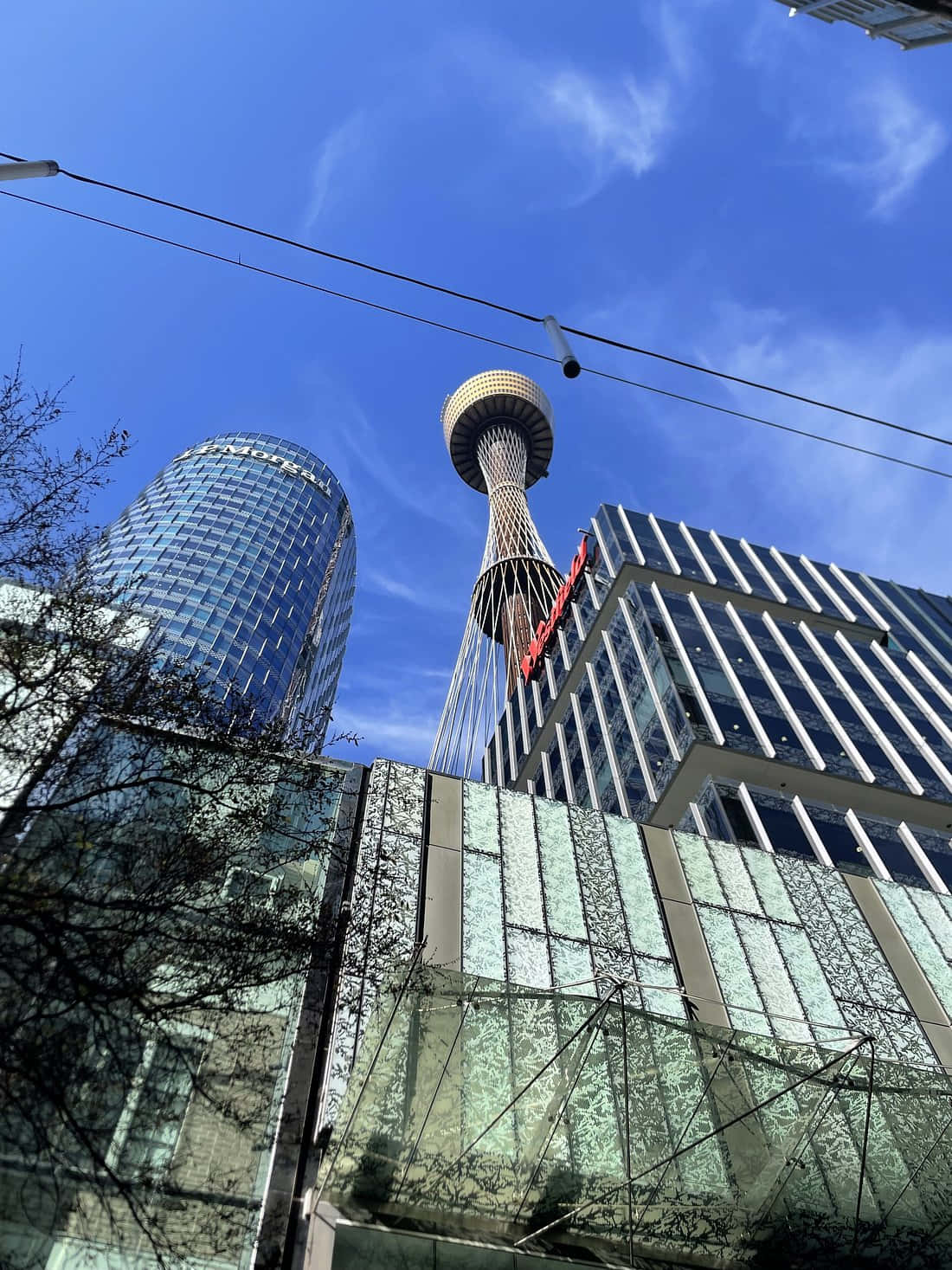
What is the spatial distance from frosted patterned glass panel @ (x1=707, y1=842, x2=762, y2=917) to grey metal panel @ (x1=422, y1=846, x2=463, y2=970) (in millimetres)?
5525

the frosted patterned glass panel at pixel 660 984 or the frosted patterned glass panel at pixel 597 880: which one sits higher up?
the frosted patterned glass panel at pixel 597 880

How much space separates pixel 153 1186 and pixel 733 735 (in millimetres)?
26266

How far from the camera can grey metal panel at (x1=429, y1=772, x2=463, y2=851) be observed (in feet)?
54.7

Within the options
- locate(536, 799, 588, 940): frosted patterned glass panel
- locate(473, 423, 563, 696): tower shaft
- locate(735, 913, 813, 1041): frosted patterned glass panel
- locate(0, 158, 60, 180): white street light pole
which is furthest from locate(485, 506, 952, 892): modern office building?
locate(0, 158, 60, 180): white street light pole

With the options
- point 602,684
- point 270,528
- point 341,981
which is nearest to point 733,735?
point 602,684

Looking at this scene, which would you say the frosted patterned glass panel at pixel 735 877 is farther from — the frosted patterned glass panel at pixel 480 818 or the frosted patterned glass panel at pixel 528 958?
the frosted patterned glass panel at pixel 480 818

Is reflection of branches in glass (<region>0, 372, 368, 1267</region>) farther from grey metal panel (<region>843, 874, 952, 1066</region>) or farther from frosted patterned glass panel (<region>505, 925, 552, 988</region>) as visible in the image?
grey metal panel (<region>843, 874, 952, 1066</region>)

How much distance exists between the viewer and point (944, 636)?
1953 inches

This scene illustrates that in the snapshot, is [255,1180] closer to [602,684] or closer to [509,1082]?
[509,1082]

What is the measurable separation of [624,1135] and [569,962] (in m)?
4.54

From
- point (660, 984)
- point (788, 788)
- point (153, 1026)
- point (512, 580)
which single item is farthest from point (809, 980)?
point (512, 580)

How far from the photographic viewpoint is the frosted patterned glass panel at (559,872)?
15.6 meters

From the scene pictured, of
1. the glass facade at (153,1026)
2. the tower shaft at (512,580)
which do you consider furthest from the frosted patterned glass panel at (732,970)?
the tower shaft at (512,580)

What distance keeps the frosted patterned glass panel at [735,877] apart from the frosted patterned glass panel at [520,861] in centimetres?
393
